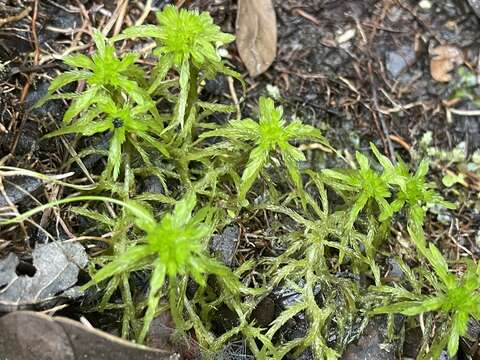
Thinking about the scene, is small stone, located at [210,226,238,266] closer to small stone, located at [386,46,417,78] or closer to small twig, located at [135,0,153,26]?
small twig, located at [135,0,153,26]

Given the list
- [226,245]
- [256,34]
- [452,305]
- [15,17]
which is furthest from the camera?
[256,34]

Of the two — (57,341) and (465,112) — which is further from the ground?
(57,341)

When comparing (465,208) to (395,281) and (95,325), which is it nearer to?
(395,281)

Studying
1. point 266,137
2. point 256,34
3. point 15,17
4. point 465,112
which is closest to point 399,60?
point 465,112

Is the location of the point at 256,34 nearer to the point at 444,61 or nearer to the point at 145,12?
the point at 145,12

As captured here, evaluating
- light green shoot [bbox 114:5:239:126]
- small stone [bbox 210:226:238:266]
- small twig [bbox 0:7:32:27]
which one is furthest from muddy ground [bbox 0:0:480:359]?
small stone [bbox 210:226:238:266]
